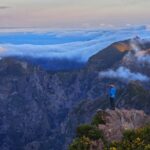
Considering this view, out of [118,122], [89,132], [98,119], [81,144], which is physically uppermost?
Result: [81,144]

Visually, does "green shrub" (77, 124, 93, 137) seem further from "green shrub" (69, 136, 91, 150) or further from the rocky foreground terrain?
"green shrub" (69, 136, 91, 150)

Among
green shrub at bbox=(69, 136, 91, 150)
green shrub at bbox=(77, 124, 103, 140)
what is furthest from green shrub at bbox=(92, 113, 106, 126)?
green shrub at bbox=(69, 136, 91, 150)

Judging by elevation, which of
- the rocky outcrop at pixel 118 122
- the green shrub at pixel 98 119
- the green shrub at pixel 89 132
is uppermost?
the green shrub at pixel 89 132

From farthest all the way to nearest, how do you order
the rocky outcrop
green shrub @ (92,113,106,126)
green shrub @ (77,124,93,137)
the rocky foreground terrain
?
green shrub @ (92,113,106,126)
the rocky outcrop
green shrub @ (77,124,93,137)
the rocky foreground terrain

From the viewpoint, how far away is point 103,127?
77250mm

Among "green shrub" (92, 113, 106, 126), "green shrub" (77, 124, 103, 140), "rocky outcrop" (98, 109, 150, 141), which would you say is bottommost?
"rocky outcrop" (98, 109, 150, 141)

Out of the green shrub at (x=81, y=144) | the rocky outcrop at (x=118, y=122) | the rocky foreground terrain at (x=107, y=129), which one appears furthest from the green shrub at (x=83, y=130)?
the green shrub at (x=81, y=144)

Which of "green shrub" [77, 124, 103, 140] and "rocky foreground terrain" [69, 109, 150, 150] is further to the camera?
"green shrub" [77, 124, 103, 140]

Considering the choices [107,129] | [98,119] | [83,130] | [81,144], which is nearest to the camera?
[81,144]

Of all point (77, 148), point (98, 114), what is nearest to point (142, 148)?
point (77, 148)

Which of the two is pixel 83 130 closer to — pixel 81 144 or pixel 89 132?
pixel 89 132

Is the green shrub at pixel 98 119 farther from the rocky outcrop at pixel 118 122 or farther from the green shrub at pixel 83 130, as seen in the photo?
the green shrub at pixel 83 130

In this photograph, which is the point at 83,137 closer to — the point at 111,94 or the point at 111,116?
the point at 111,116

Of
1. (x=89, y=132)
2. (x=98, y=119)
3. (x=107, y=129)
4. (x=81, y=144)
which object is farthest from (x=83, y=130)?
(x=98, y=119)
